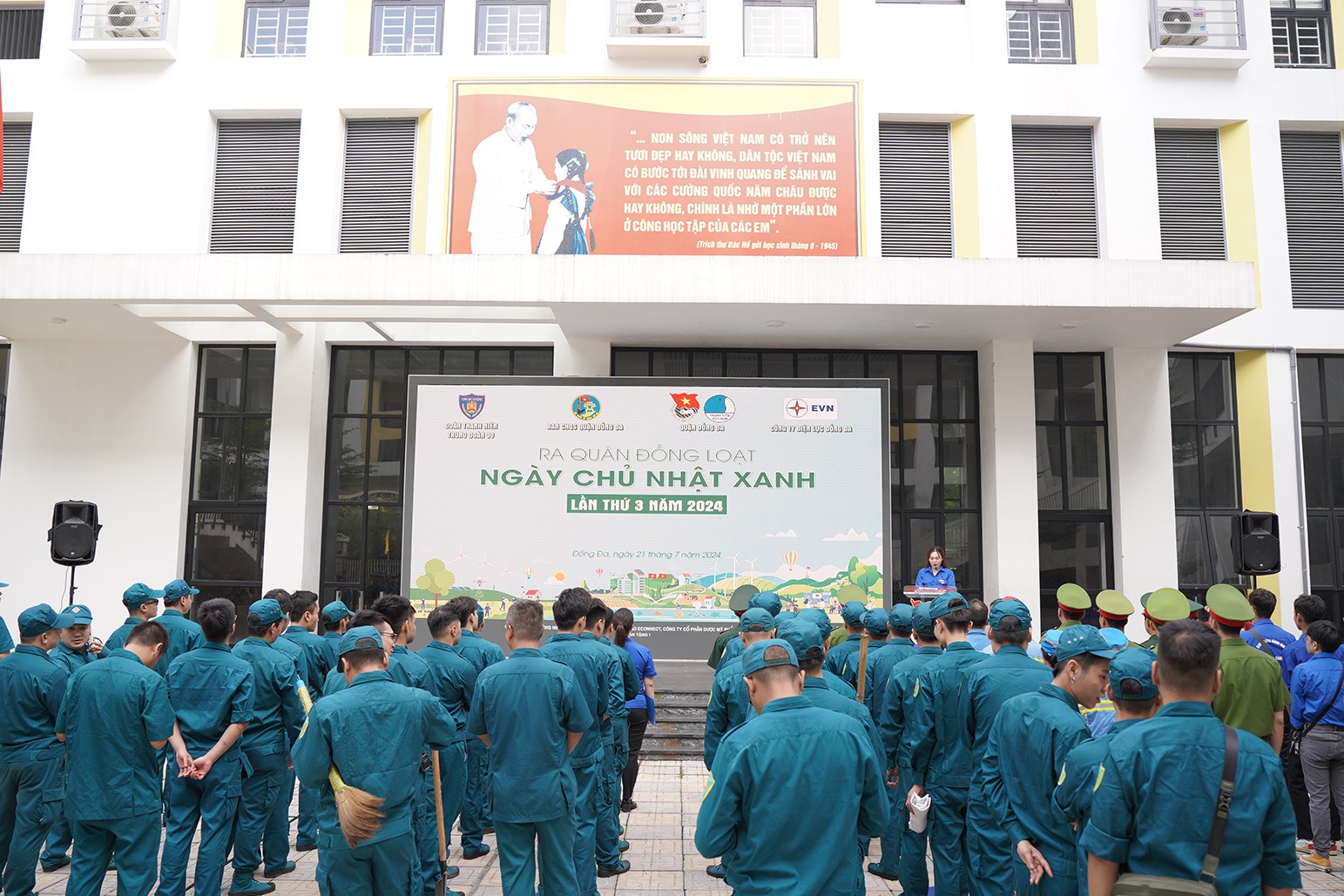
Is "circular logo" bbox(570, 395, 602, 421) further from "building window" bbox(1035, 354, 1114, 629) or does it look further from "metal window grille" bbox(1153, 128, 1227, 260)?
"metal window grille" bbox(1153, 128, 1227, 260)

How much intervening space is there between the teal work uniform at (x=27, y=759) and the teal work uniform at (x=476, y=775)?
2261 mm

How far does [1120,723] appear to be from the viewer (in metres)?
2.94

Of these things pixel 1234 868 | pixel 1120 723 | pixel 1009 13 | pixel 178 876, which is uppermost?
pixel 1009 13

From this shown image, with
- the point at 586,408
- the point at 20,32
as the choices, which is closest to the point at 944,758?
the point at 586,408

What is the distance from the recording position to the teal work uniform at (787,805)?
2.73 meters

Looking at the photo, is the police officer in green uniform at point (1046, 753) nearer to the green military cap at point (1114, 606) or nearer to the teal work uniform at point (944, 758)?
the teal work uniform at point (944, 758)

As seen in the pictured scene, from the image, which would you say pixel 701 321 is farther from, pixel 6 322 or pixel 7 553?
pixel 7 553

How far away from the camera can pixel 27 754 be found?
16.4ft

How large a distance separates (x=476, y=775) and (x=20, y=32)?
1468 centimetres

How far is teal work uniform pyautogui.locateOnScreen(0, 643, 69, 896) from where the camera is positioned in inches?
193

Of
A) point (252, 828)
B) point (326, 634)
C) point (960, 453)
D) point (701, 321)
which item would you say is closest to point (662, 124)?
point (701, 321)

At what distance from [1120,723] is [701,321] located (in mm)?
9493

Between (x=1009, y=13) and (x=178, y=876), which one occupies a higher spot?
(x=1009, y=13)

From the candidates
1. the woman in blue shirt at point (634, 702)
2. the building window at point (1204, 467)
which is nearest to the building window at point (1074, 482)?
the building window at point (1204, 467)
